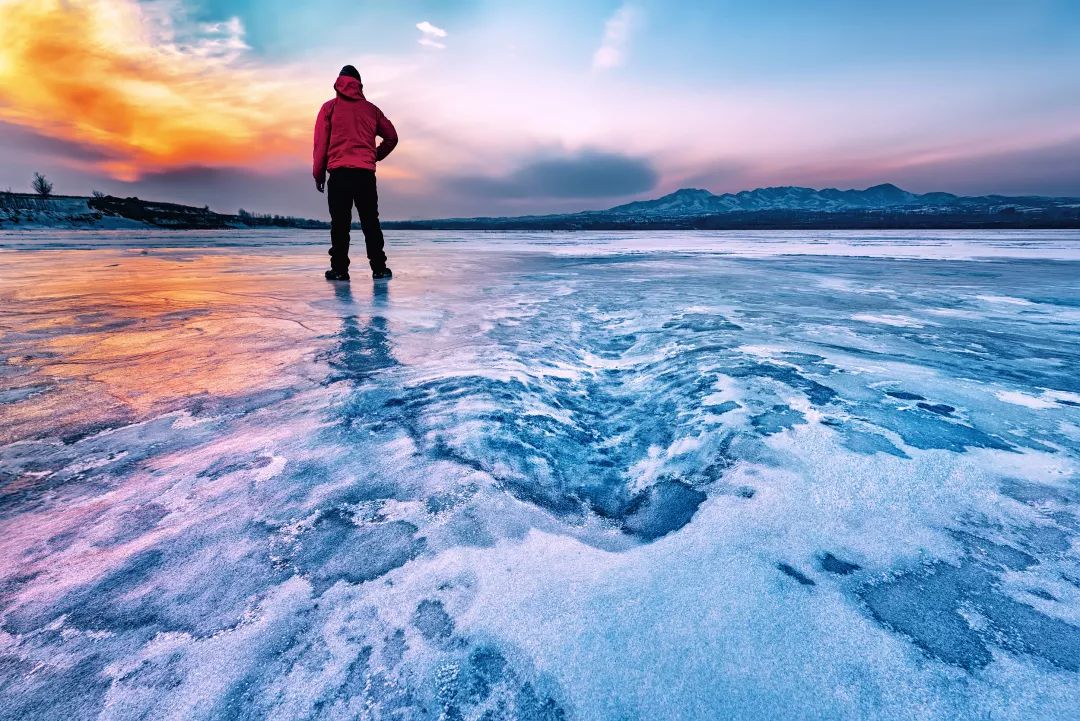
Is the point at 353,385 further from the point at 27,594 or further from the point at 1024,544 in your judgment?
the point at 1024,544

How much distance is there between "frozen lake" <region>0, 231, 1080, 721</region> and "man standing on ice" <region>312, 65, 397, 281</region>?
285 cm

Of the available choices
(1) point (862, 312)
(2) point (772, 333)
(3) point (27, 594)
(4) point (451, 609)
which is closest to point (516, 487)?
(4) point (451, 609)

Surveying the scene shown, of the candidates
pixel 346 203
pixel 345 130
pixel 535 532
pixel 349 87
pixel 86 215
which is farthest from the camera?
pixel 86 215

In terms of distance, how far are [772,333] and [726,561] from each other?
213cm

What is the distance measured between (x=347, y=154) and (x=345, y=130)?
223 millimetres

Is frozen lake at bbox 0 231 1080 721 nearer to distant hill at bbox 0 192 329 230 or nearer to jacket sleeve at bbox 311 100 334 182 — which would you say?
jacket sleeve at bbox 311 100 334 182

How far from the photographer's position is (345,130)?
4.62 m

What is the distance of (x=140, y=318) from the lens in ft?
9.78

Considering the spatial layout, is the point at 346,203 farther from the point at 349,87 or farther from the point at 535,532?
the point at 535,532

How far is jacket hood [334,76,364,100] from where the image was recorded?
4.47 metres

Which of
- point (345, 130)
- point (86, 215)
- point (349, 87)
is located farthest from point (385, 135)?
point (86, 215)

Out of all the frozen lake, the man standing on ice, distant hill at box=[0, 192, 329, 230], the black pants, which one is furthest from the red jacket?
distant hill at box=[0, 192, 329, 230]

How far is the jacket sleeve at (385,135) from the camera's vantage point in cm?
486

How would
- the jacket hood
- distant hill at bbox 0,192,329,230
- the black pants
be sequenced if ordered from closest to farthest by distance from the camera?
the jacket hood
the black pants
distant hill at bbox 0,192,329,230
